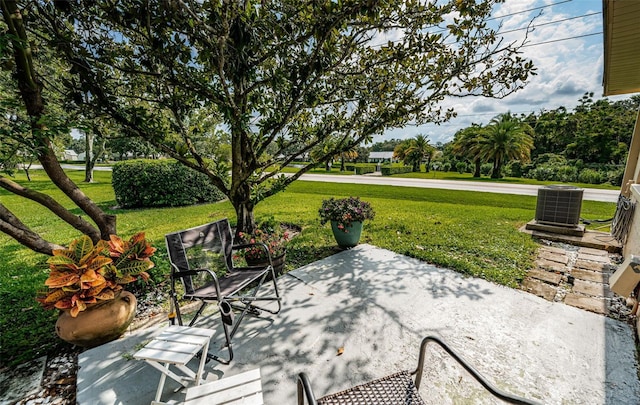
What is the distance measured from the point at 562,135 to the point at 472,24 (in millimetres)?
→ 39424

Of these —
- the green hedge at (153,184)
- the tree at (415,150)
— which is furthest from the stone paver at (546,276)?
the tree at (415,150)

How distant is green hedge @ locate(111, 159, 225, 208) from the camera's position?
8773 mm

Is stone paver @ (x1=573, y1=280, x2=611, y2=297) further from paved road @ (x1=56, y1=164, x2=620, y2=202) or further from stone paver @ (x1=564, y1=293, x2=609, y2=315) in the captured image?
paved road @ (x1=56, y1=164, x2=620, y2=202)

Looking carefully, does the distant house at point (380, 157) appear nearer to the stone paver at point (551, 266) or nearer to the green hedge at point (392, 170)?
the green hedge at point (392, 170)

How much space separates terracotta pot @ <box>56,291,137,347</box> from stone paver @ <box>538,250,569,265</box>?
6.02m

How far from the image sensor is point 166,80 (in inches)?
128

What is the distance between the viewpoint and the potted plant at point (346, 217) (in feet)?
15.3

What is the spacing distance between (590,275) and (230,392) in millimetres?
4998

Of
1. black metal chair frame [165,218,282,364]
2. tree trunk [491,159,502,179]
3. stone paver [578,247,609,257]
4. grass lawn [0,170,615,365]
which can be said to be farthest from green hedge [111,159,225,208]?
tree trunk [491,159,502,179]

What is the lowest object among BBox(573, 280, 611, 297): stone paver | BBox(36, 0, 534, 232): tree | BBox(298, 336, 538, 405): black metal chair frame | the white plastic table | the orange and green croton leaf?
BBox(573, 280, 611, 297): stone paver

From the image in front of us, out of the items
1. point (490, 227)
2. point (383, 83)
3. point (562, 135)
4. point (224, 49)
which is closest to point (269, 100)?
point (224, 49)

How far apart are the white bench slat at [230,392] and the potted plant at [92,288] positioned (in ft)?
4.54

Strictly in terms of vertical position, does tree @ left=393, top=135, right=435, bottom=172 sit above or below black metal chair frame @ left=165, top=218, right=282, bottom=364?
above

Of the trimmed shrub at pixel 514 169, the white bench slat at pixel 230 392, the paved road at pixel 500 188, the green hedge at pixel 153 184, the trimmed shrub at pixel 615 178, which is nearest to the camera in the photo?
the white bench slat at pixel 230 392
